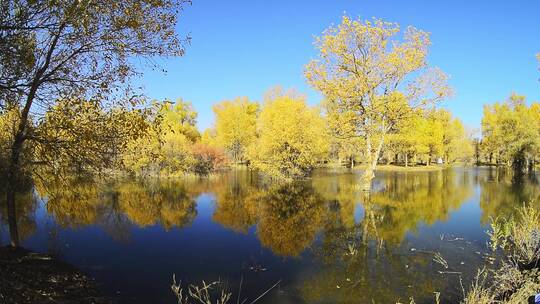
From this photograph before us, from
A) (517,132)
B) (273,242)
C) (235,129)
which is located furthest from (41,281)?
(235,129)

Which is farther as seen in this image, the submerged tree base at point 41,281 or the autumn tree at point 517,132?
the autumn tree at point 517,132

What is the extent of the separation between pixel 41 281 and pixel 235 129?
63.2 metres

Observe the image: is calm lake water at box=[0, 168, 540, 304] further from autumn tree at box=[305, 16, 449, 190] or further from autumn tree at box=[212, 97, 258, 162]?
autumn tree at box=[212, 97, 258, 162]

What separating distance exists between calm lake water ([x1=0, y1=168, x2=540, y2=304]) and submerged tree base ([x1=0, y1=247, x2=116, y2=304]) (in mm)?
592

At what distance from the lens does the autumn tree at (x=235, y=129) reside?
72.3 meters

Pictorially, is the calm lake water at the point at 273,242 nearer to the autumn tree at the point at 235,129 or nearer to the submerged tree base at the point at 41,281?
the submerged tree base at the point at 41,281

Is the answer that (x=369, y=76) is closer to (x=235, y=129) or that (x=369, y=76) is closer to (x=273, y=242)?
(x=273, y=242)

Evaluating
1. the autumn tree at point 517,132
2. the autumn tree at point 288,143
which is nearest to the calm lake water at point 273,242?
the autumn tree at point 288,143

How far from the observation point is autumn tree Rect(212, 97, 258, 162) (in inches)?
2847

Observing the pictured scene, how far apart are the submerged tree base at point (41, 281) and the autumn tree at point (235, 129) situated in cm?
5877

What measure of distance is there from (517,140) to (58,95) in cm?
5931

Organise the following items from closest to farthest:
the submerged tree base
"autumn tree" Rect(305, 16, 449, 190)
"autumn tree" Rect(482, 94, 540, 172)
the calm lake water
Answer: the submerged tree base < the calm lake water < "autumn tree" Rect(305, 16, 449, 190) < "autumn tree" Rect(482, 94, 540, 172)

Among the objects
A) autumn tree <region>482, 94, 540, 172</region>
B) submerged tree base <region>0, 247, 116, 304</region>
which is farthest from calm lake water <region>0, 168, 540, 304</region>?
autumn tree <region>482, 94, 540, 172</region>

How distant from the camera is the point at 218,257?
14.0 metres
